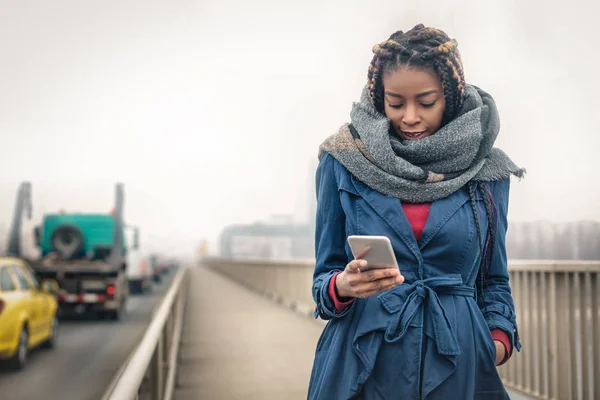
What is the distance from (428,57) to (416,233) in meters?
0.48

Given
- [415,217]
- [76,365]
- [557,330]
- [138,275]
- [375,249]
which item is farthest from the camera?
[138,275]

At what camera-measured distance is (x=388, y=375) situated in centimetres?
193

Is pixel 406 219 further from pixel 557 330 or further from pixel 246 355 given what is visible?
pixel 246 355

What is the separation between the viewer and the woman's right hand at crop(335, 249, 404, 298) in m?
1.81

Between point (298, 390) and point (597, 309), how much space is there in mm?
3315

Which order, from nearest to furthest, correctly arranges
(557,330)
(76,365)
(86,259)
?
(557,330) → (76,365) → (86,259)

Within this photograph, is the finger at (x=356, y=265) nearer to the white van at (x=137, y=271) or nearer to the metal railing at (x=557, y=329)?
the metal railing at (x=557, y=329)

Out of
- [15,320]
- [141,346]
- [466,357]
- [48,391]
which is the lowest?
[48,391]

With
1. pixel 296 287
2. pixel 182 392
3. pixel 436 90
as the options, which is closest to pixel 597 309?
pixel 436 90

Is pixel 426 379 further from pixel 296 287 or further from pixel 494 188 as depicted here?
pixel 296 287

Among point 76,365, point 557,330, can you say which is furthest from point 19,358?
point 557,330

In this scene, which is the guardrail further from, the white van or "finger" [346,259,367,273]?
the white van

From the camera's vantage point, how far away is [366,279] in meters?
1.83

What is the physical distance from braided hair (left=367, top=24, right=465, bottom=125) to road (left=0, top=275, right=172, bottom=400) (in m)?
6.91
